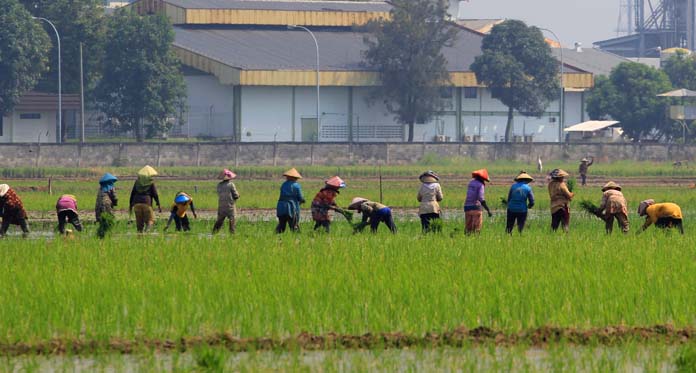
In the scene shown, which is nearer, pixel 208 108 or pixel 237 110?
pixel 237 110

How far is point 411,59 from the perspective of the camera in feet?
284

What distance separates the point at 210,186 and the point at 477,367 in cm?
4044

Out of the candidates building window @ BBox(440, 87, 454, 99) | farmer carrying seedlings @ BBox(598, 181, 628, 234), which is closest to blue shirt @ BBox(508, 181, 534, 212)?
farmer carrying seedlings @ BBox(598, 181, 628, 234)

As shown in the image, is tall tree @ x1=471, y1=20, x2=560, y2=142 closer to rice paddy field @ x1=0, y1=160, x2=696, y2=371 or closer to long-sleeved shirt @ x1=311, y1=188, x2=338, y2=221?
long-sleeved shirt @ x1=311, y1=188, x2=338, y2=221

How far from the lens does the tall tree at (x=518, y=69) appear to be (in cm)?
8750

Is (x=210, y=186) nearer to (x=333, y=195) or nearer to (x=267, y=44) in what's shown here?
(x=333, y=195)

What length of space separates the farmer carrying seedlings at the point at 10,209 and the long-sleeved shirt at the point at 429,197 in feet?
22.1

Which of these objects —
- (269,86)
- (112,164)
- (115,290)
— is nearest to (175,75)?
(269,86)

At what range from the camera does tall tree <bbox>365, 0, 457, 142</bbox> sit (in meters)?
85.4

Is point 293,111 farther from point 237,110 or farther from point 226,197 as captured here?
point 226,197

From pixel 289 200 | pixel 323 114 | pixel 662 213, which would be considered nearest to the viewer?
pixel 662 213

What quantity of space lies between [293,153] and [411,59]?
16087mm

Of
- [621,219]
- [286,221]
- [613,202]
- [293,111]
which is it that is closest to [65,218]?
[286,221]

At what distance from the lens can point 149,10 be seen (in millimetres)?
92562
